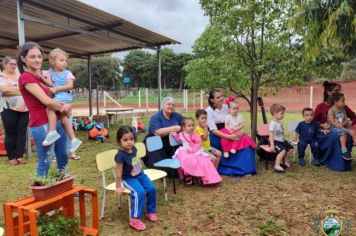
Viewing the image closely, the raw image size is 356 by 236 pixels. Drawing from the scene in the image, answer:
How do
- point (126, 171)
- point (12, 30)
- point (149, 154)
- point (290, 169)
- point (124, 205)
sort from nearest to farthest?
point (126, 171), point (124, 205), point (149, 154), point (290, 169), point (12, 30)

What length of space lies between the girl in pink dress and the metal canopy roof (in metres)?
3.24

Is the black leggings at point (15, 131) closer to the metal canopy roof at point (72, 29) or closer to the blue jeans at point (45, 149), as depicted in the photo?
the metal canopy roof at point (72, 29)

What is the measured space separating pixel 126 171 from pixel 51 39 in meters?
7.74

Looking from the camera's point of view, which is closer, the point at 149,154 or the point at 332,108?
the point at 149,154

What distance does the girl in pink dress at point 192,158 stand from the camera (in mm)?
4617

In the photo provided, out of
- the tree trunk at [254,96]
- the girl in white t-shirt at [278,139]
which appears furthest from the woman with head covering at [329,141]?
the tree trunk at [254,96]

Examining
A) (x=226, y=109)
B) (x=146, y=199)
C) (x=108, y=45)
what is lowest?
(x=146, y=199)

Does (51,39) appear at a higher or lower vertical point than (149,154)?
higher

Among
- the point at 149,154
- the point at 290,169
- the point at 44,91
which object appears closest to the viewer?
the point at 44,91

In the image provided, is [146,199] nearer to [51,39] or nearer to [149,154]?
[149,154]

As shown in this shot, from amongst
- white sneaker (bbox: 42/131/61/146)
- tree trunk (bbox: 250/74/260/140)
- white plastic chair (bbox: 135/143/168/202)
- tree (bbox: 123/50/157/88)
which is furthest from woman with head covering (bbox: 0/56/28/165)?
tree (bbox: 123/50/157/88)

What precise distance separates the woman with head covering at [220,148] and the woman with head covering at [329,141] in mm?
1402

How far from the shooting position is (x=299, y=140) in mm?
5887

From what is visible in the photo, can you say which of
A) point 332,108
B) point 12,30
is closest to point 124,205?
point 332,108
